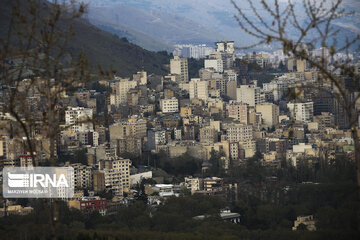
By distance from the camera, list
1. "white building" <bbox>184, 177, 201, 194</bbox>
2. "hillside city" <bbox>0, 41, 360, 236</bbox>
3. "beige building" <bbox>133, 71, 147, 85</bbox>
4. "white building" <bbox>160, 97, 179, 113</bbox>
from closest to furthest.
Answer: "hillside city" <bbox>0, 41, 360, 236</bbox> → "white building" <bbox>184, 177, 201, 194</bbox> → "white building" <bbox>160, 97, 179, 113</bbox> → "beige building" <bbox>133, 71, 147, 85</bbox>

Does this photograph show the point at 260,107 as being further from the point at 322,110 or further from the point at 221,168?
the point at 221,168

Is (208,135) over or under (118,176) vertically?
over

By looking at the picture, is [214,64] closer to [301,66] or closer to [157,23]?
[301,66]

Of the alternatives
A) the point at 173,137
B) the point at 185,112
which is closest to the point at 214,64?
the point at 185,112

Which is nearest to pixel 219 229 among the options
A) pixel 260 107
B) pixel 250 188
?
pixel 250 188

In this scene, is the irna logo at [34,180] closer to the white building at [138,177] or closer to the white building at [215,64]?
the white building at [138,177]

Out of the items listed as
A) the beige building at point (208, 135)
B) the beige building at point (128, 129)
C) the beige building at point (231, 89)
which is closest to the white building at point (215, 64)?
the beige building at point (231, 89)

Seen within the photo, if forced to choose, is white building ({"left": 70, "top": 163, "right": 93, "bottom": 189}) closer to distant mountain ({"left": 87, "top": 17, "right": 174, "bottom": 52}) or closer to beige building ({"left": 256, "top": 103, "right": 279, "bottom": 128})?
beige building ({"left": 256, "top": 103, "right": 279, "bottom": 128})

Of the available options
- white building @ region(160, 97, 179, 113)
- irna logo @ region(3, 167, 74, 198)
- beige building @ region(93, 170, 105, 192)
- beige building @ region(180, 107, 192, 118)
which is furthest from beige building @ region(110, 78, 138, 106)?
irna logo @ region(3, 167, 74, 198)
